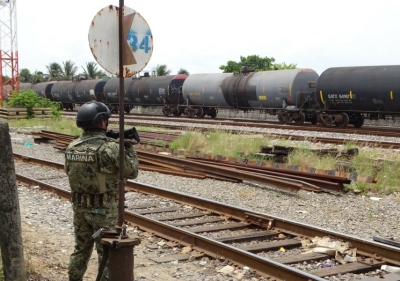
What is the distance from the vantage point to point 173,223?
7230 mm

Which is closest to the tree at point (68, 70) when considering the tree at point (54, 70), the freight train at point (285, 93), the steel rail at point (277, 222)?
the tree at point (54, 70)

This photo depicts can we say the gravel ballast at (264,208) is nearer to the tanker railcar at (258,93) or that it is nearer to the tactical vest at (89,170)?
the tactical vest at (89,170)

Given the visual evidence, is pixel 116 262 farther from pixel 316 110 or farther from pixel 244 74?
pixel 244 74

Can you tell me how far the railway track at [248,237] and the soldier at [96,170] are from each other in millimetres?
1788

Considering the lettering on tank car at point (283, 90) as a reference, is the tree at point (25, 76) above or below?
above

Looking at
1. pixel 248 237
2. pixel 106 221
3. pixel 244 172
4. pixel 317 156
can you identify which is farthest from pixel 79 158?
pixel 317 156

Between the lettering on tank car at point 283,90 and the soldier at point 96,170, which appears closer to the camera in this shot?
the soldier at point 96,170

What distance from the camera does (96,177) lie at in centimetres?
397

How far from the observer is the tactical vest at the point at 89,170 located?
12.9 ft

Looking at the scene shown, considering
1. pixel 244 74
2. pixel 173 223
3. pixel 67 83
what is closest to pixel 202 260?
pixel 173 223

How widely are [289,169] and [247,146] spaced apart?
3.89m

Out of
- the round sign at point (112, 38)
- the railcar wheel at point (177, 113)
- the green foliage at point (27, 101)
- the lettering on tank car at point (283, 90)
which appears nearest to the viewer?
the round sign at point (112, 38)

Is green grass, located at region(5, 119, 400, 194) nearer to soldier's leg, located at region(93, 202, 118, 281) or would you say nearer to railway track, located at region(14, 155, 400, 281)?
railway track, located at region(14, 155, 400, 281)

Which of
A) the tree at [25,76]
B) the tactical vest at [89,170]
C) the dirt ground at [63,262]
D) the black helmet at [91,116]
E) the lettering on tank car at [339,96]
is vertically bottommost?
the dirt ground at [63,262]
